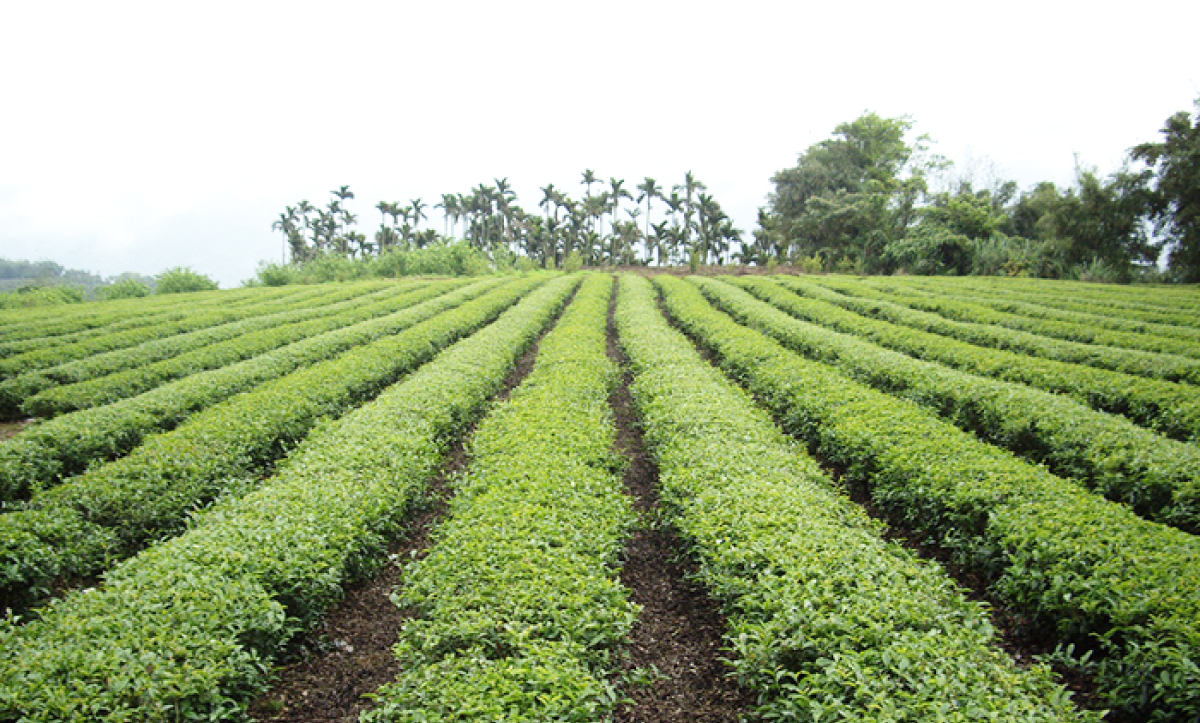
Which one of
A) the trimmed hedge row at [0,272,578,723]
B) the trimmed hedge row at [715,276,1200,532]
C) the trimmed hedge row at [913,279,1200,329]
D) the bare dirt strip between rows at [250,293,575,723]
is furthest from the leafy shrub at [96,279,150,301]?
the trimmed hedge row at [913,279,1200,329]

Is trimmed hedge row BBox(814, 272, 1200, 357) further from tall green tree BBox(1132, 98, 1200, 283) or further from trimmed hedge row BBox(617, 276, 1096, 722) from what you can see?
tall green tree BBox(1132, 98, 1200, 283)

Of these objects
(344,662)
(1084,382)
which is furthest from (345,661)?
(1084,382)

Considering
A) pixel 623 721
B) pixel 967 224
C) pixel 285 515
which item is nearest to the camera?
pixel 623 721

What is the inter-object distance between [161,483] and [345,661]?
143 inches

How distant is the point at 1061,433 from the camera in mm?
7809

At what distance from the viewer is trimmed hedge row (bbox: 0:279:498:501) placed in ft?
25.1

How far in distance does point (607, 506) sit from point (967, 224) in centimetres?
5046

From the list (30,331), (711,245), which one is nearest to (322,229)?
(711,245)

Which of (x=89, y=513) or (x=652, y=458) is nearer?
(x=89, y=513)

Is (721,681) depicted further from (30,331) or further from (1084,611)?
(30,331)

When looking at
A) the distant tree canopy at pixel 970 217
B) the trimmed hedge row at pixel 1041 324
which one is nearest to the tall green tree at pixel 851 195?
the distant tree canopy at pixel 970 217

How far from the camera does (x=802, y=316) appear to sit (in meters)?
21.5

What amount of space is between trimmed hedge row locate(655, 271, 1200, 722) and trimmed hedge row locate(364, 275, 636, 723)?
3.40 m

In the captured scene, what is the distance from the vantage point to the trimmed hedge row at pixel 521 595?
346 cm
